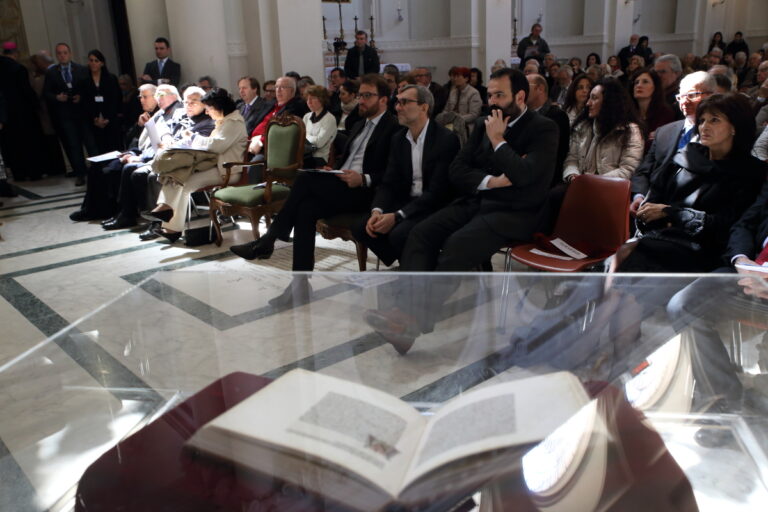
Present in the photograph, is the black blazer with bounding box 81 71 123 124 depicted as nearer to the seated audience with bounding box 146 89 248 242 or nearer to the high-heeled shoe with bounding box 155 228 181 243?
the seated audience with bounding box 146 89 248 242

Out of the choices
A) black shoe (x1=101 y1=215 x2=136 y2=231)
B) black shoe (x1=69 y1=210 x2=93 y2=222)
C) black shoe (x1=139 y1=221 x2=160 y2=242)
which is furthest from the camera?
black shoe (x1=69 y1=210 x2=93 y2=222)

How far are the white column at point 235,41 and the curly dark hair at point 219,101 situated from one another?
3261 millimetres

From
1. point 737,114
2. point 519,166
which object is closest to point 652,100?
point 737,114

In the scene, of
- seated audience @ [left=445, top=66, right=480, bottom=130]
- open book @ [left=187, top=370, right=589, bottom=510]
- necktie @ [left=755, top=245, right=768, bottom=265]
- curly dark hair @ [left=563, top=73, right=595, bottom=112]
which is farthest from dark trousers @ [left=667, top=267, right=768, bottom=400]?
seated audience @ [left=445, top=66, right=480, bottom=130]

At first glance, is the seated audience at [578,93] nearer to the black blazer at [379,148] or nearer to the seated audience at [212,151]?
the black blazer at [379,148]

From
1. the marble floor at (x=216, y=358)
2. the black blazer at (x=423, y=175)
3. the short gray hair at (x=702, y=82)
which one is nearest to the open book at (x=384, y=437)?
the marble floor at (x=216, y=358)

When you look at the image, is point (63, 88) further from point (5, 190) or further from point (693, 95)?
point (693, 95)

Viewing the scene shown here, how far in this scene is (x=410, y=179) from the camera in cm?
357

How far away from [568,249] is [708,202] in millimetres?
624

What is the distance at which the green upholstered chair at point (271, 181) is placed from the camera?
15.1 feet

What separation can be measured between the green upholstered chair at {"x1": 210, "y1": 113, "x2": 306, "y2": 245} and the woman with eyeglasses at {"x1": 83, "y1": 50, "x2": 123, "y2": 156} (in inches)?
148

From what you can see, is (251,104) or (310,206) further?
(251,104)

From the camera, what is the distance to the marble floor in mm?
1438

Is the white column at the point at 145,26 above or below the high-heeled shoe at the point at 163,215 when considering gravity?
above
